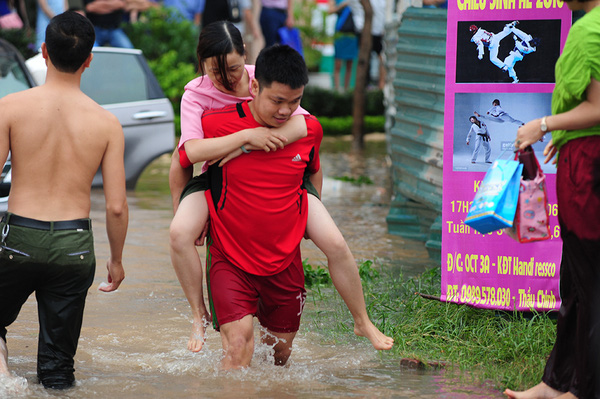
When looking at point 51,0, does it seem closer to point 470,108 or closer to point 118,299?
point 118,299

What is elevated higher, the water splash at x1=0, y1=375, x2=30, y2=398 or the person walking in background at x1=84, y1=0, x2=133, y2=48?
the person walking in background at x1=84, y1=0, x2=133, y2=48

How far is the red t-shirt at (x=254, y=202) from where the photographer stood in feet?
14.8

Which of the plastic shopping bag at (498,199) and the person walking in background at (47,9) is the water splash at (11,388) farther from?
the person walking in background at (47,9)

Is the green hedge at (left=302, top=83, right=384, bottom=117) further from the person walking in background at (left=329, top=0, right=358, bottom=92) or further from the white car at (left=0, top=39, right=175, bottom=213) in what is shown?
the white car at (left=0, top=39, right=175, bottom=213)

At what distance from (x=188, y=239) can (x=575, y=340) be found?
1.82m

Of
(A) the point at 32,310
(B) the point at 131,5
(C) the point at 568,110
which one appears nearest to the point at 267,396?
(C) the point at 568,110

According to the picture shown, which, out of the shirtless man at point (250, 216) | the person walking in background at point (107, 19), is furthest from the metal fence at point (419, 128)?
the person walking in background at point (107, 19)

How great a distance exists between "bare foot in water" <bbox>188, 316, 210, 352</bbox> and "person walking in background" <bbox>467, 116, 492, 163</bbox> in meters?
1.76

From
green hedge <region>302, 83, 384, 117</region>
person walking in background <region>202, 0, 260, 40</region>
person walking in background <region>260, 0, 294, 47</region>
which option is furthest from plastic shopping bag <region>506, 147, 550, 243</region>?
green hedge <region>302, 83, 384, 117</region>

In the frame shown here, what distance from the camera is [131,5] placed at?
15.6 meters

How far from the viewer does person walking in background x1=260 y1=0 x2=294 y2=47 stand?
47.9 ft

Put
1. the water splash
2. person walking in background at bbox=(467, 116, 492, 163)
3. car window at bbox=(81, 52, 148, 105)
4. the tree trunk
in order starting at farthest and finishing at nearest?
the tree trunk < car window at bbox=(81, 52, 148, 105) < person walking in background at bbox=(467, 116, 492, 163) < the water splash

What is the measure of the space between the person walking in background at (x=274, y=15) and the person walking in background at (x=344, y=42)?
10.5ft

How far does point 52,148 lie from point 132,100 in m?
6.48
